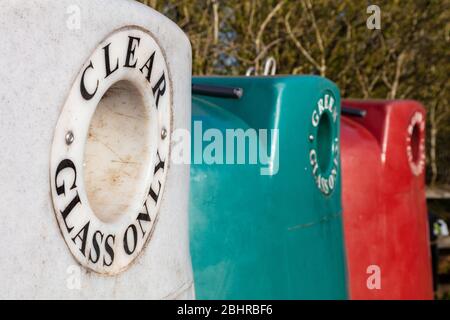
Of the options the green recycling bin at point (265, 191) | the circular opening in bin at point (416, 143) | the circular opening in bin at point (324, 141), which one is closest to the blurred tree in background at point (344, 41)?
the circular opening in bin at point (416, 143)

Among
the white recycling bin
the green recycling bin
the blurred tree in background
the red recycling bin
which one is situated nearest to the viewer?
the white recycling bin

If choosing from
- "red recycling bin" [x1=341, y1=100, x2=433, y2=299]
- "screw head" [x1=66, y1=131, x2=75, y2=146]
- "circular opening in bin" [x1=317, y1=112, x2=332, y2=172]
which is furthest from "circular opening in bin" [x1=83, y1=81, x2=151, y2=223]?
"red recycling bin" [x1=341, y1=100, x2=433, y2=299]

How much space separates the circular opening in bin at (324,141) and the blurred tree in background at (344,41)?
4.87 m

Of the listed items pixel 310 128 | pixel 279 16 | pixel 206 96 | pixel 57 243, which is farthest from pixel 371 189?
pixel 279 16

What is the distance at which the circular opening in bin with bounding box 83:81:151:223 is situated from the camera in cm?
196

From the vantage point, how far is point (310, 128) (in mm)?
3414

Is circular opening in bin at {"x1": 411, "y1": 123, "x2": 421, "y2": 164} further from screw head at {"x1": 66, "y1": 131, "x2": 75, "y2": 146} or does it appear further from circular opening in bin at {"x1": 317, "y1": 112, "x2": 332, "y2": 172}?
screw head at {"x1": 66, "y1": 131, "x2": 75, "y2": 146}

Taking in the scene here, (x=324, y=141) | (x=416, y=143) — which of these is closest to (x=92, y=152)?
(x=324, y=141)

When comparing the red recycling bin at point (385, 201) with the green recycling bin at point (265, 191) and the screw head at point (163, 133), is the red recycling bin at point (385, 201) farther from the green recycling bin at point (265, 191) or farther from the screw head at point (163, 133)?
the screw head at point (163, 133)

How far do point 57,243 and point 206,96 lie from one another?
1758 mm

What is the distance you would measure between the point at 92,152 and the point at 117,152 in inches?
2.5

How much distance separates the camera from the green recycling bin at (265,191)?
2.79 metres

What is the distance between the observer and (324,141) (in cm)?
376
